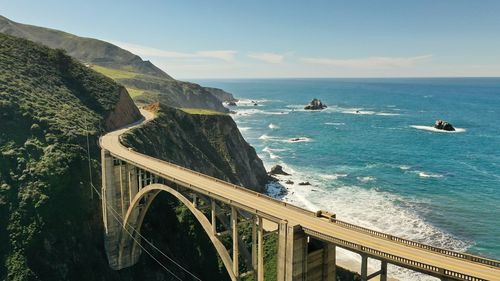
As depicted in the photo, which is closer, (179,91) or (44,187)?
(44,187)

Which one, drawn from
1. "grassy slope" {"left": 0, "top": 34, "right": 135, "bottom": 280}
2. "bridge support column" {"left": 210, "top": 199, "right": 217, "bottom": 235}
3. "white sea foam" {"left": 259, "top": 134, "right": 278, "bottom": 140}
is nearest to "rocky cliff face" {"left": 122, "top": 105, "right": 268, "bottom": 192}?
"grassy slope" {"left": 0, "top": 34, "right": 135, "bottom": 280}

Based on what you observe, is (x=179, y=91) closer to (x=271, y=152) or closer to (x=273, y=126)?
(x=273, y=126)

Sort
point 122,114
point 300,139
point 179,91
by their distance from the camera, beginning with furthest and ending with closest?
point 179,91 < point 300,139 < point 122,114

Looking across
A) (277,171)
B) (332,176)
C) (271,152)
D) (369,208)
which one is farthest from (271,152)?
(369,208)

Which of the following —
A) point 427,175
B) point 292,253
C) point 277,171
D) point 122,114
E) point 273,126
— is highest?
point 122,114

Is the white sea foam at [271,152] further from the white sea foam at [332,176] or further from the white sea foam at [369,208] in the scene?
the white sea foam at [332,176]

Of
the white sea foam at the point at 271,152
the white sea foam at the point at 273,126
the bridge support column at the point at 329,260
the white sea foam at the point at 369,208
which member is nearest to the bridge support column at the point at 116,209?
the bridge support column at the point at 329,260
